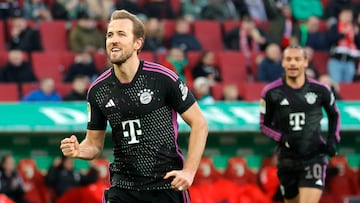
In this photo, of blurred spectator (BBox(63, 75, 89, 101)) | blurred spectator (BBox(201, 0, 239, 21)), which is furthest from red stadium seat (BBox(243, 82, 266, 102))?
blurred spectator (BBox(201, 0, 239, 21))

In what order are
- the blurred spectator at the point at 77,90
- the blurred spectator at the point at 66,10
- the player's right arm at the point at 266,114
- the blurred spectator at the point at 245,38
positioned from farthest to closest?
the blurred spectator at the point at 245,38 < the blurred spectator at the point at 66,10 < the blurred spectator at the point at 77,90 < the player's right arm at the point at 266,114

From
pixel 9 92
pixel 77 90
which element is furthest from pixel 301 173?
pixel 9 92

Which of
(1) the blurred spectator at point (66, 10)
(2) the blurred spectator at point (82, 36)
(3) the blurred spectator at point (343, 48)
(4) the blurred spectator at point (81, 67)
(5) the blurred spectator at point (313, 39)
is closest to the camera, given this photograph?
(4) the blurred spectator at point (81, 67)

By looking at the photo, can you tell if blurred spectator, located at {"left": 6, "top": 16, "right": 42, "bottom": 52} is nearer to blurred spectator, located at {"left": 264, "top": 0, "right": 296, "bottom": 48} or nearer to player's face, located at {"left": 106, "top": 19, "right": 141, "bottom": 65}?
blurred spectator, located at {"left": 264, "top": 0, "right": 296, "bottom": 48}

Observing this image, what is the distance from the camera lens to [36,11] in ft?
58.0

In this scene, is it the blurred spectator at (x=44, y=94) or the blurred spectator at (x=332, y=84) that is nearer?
the blurred spectator at (x=44, y=94)

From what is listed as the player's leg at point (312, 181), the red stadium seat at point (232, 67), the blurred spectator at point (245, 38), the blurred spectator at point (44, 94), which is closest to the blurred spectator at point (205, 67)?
the red stadium seat at point (232, 67)

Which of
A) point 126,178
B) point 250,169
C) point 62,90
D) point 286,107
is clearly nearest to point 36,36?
point 62,90

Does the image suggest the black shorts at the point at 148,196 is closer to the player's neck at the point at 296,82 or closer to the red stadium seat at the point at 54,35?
the player's neck at the point at 296,82

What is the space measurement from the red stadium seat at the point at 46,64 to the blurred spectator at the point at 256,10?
4695 mm

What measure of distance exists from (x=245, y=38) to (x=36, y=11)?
145 inches

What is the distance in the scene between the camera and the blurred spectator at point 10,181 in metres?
14.2

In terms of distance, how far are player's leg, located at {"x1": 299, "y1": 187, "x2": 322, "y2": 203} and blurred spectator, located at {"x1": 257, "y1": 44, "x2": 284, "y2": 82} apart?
6096mm

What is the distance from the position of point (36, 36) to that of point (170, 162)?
964 cm
